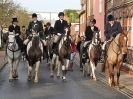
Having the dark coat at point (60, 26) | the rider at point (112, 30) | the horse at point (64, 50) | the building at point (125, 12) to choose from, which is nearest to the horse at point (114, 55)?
Answer: the rider at point (112, 30)

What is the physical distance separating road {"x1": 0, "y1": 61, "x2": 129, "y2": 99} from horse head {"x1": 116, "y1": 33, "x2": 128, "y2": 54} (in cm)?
142

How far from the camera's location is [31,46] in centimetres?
1998

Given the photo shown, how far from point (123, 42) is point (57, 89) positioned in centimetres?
278

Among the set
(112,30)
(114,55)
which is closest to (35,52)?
(112,30)

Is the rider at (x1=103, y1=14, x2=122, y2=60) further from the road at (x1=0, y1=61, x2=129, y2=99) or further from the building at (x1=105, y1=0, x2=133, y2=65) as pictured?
the building at (x1=105, y1=0, x2=133, y2=65)

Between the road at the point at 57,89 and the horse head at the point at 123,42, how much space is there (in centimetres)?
142

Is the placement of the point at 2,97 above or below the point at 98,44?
below

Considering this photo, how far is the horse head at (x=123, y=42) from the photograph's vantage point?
1712 centimetres

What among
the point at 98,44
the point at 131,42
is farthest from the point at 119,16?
the point at 98,44

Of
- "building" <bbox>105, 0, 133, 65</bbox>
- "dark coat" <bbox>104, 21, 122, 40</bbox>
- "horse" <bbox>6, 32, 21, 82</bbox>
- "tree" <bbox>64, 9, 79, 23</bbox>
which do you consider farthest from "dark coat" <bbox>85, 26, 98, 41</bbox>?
"tree" <bbox>64, 9, 79, 23</bbox>

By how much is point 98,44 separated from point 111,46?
9.59ft

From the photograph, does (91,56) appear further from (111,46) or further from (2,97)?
(2,97)

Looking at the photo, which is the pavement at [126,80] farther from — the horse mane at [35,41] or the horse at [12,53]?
the horse at [12,53]

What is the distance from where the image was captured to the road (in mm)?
15586
